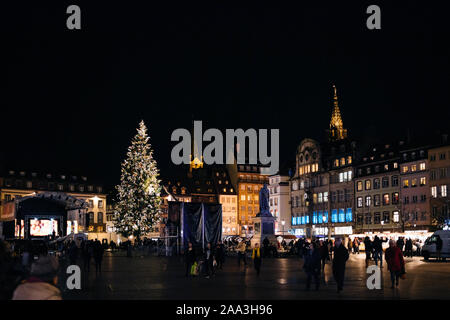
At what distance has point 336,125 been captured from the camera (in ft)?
444

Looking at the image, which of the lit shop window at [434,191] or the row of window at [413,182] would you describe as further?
the row of window at [413,182]

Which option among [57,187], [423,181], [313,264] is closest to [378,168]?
[423,181]

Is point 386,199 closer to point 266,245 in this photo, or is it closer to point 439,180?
point 439,180

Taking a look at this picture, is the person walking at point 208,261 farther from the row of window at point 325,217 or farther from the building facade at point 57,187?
the building facade at point 57,187

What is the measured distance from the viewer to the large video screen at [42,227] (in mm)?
58625

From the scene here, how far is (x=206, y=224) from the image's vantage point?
45938 millimetres

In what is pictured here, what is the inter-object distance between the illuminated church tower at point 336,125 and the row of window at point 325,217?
1028 inches

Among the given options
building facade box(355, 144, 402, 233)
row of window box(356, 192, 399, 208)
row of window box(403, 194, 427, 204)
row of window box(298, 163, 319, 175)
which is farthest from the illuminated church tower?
row of window box(403, 194, 427, 204)

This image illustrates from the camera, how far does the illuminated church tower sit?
437 feet

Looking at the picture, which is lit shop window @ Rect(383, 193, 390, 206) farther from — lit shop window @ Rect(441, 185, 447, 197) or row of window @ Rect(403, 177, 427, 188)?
lit shop window @ Rect(441, 185, 447, 197)

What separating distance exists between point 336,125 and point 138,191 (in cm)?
7743

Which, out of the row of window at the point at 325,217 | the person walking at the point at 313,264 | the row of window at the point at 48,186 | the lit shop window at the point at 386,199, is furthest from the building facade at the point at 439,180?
the row of window at the point at 48,186
